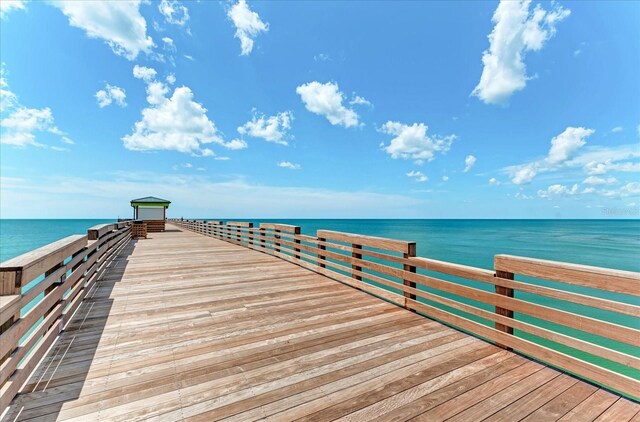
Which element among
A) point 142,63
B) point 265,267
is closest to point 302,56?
point 142,63

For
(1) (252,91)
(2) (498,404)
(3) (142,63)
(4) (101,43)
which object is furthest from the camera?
(1) (252,91)

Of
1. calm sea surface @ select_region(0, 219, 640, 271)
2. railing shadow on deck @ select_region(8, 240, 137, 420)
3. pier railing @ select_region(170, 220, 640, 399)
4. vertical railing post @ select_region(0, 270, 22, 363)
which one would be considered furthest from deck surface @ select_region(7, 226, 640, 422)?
calm sea surface @ select_region(0, 219, 640, 271)

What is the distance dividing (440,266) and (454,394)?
1.54 meters

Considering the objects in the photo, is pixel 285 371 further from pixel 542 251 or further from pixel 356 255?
pixel 542 251

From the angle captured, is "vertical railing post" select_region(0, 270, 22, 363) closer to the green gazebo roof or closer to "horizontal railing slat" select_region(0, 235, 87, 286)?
"horizontal railing slat" select_region(0, 235, 87, 286)

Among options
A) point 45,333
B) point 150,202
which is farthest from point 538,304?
point 150,202

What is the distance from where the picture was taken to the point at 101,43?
12.6 m

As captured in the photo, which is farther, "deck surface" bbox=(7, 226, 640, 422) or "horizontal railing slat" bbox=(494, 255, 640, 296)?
"horizontal railing slat" bbox=(494, 255, 640, 296)

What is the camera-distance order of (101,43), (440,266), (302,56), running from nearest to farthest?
(440,266)
(101,43)
(302,56)

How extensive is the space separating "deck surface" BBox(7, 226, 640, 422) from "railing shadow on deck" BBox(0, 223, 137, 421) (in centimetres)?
2

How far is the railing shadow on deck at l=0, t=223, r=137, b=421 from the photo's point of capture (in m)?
1.84

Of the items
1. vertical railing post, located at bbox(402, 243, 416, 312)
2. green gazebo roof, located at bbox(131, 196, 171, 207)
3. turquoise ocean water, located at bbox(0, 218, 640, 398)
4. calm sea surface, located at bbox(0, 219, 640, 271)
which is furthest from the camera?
calm sea surface, located at bbox(0, 219, 640, 271)

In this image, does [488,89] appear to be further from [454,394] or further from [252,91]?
[454,394]

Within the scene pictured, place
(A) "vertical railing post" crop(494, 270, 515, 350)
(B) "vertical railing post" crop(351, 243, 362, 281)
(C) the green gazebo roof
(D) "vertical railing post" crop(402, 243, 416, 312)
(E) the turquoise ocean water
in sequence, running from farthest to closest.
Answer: (C) the green gazebo roof, (E) the turquoise ocean water, (B) "vertical railing post" crop(351, 243, 362, 281), (D) "vertical railing post" crop(402, 243, 416, 312), (A) "vertical railing post" crop(494, 270, 515, 350)
